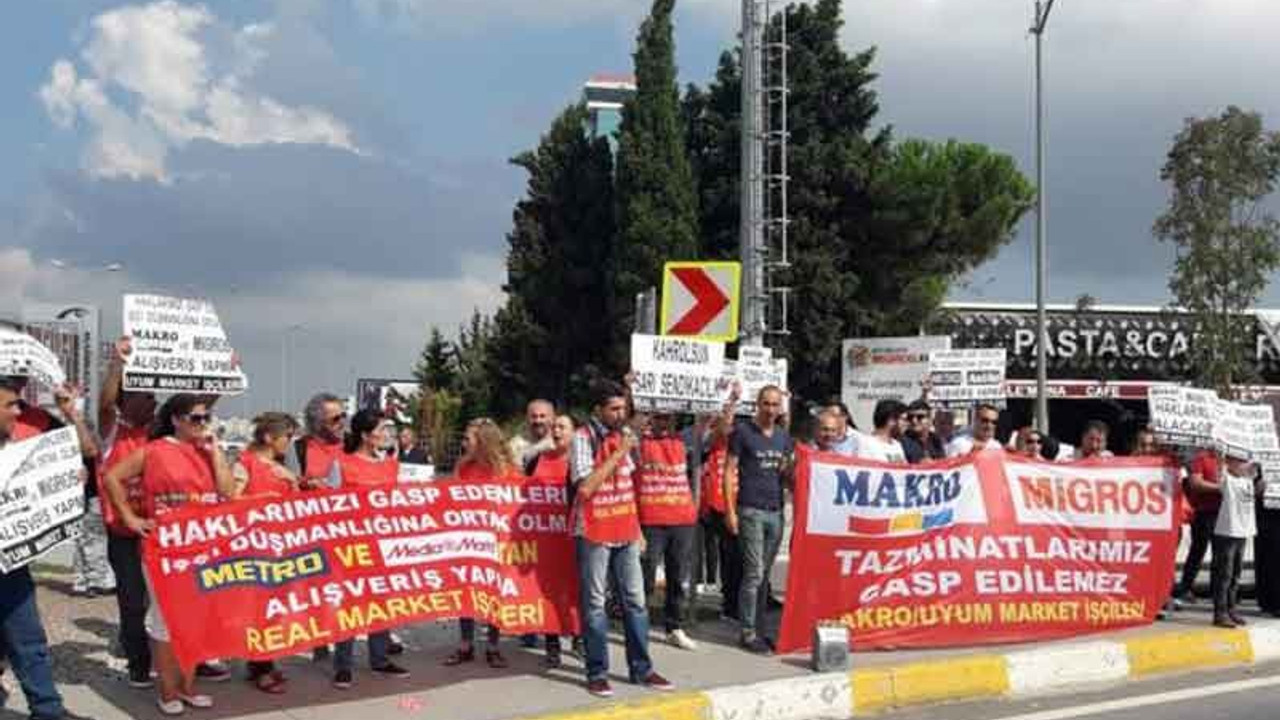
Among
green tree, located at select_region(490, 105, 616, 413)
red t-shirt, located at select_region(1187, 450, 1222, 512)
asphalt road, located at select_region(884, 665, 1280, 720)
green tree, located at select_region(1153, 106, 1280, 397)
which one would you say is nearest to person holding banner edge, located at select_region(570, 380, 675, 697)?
asphalt road, located at select_region(884, 665, 1280, 720)

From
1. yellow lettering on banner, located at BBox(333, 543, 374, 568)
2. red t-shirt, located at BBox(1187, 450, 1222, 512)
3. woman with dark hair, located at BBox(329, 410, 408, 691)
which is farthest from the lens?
red t-shirt, located at BBox(1187, 450, 1222, 512)

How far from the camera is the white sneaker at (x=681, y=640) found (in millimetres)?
9305

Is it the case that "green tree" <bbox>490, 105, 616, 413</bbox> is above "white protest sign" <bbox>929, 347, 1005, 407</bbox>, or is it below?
above

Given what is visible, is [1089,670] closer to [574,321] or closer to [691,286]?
[691,286]

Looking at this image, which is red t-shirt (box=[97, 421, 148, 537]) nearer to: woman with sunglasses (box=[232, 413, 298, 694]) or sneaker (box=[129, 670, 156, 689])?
woman with sunglasses (box=[232, 413, 298, 694])

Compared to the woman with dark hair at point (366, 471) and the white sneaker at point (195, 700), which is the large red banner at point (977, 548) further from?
the white sneaker at point (195, 700)

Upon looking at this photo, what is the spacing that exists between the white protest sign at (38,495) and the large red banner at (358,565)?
0.49 m

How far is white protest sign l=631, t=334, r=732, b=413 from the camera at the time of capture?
28.7ft

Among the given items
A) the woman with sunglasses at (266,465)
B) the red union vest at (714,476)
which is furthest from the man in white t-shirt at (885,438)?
the woman with sunglasses at (266,465)

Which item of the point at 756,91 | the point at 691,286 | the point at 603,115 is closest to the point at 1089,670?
the point at 691,286

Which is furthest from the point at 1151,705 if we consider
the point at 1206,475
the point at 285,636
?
the point at 285,636

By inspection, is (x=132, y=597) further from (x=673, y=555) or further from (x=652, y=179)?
(x=652, y=179)

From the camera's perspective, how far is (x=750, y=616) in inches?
365

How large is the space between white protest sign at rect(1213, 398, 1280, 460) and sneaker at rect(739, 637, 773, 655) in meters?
3.83
